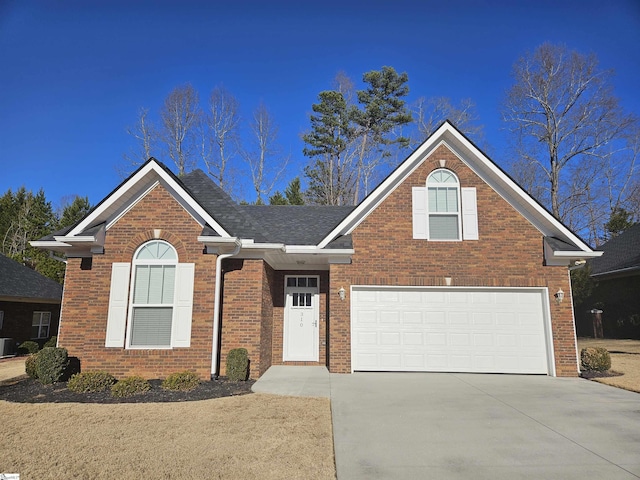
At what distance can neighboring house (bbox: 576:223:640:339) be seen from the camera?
19922 mm

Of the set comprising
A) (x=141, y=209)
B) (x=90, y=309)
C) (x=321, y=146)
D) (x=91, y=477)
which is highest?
(x=321, y=146)

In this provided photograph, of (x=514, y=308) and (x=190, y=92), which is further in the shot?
(x=190, y=92)

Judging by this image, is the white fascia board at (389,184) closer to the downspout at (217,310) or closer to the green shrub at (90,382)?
the downspout at (217,310)

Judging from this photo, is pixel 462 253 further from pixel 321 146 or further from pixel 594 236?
pixel 594 236

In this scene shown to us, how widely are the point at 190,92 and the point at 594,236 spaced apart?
33.9 metres

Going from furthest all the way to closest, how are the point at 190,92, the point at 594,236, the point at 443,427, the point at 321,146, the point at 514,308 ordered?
the point at 594,236, the point at 321,146, the point at 190,92, the point at 514,308, the point at 443,427

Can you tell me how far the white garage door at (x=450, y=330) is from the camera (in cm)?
1054

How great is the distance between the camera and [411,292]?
429 inches

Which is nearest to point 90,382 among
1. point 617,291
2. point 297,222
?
point 297,222

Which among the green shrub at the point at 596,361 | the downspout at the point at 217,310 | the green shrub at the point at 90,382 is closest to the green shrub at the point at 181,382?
the downspout at the point at 217,310

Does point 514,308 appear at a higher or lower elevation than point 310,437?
higher

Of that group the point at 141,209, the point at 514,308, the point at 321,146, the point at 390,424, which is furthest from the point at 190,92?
the point at 390,424

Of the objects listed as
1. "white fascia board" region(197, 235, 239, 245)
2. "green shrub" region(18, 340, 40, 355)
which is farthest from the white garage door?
"green shrub" region(18, 340, 40, 355)

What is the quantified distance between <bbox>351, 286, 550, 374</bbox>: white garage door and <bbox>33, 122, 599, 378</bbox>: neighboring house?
1.4 inches
